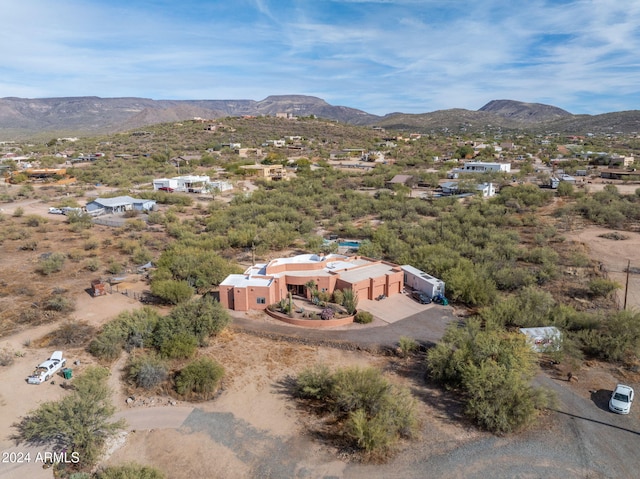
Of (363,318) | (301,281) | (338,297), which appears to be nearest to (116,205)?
(301,281)

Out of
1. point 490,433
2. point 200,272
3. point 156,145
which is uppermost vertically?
point 156,145

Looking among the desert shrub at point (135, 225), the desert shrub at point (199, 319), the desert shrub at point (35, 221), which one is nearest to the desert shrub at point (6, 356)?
the desert shrub at point (199, 319)

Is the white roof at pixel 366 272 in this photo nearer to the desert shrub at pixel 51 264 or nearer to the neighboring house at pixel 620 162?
the desert shrub at pixel 51 264

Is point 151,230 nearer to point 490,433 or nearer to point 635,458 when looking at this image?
point 490,433

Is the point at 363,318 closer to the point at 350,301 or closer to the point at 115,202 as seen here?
the point at 350,301

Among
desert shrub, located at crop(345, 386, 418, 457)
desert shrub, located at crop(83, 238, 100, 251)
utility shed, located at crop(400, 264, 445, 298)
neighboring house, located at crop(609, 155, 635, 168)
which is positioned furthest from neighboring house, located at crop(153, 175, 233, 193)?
neighboring house, located at crop(609, 155, 635, 168)

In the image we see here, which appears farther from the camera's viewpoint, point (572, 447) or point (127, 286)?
point (127, 286)

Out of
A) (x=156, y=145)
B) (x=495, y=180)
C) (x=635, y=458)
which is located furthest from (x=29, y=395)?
(x=156, y=145)
